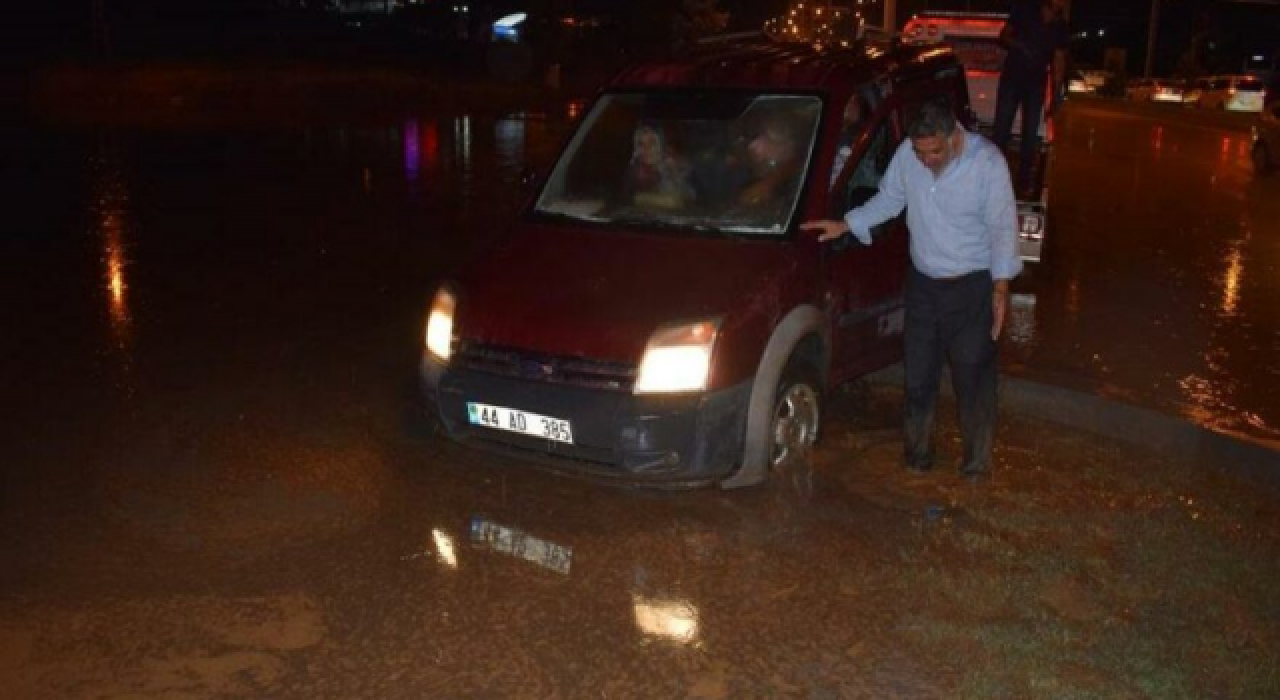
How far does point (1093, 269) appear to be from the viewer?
1145 cm

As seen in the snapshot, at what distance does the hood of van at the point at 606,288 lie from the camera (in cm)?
543

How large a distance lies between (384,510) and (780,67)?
3.10m

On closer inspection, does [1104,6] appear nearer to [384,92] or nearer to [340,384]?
[384,92]

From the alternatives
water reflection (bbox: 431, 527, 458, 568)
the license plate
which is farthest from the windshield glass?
water reflection (bbox: 431, 527, 458, 568)

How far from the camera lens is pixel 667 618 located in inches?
183

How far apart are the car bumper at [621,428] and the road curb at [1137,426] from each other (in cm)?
252

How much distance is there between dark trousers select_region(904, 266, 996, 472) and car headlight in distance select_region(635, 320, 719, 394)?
1226 millimetres

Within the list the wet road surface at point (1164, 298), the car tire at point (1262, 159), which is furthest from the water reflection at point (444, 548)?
the car tire at point (1262, 159)

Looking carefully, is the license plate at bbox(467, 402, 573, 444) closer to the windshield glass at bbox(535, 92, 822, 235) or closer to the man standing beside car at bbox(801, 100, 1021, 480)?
the windshield glass at bbox(535, 92, 822, 235)

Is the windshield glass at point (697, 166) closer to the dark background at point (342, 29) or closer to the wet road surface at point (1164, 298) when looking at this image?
the wet road surface at point (1164, 298)

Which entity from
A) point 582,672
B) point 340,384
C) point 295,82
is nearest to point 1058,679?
point 582,672

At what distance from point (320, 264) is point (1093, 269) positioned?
23.1 ft

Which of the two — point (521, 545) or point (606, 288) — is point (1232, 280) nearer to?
point (606, 288)

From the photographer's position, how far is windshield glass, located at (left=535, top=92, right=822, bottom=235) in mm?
6230
